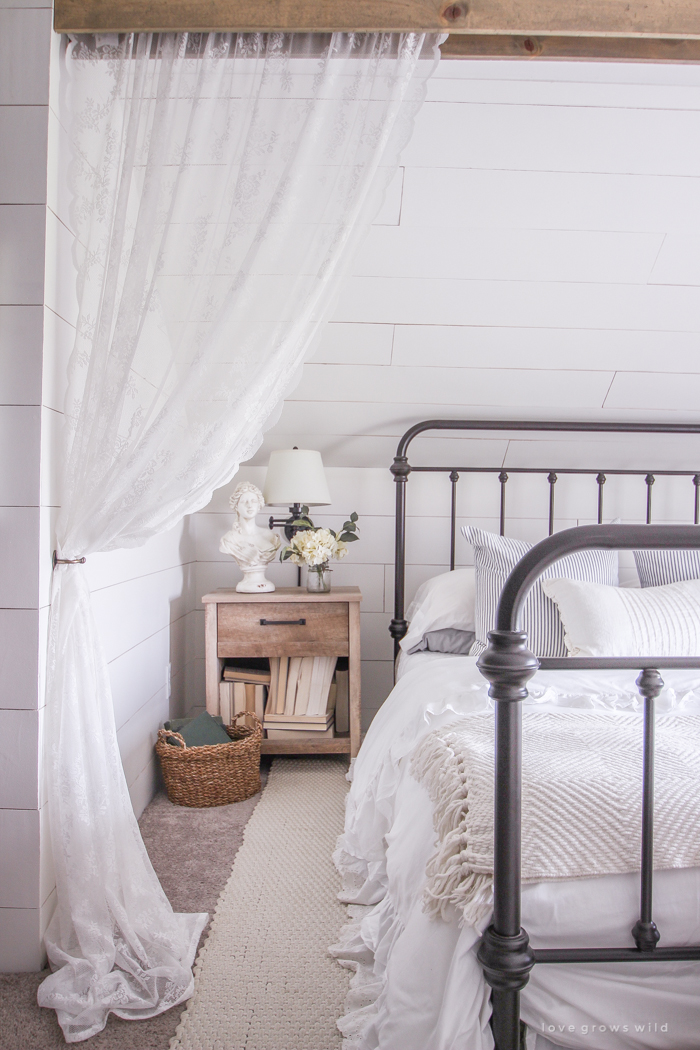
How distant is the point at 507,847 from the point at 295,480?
1.77 metres

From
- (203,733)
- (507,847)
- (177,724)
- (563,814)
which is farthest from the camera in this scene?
(177,724)

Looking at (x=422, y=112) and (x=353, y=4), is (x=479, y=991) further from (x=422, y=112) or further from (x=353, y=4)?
(x=422, y=112)

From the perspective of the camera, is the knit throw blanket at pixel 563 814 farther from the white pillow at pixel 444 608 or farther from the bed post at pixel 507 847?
the white pillow at pixel 444 608

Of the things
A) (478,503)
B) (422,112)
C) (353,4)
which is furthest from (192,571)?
(353,4)

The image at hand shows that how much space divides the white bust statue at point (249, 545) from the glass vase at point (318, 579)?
0.47 ft

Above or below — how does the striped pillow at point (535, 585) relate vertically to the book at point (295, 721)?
above

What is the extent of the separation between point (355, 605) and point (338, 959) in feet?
3.98

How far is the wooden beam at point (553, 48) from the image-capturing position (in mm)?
1505

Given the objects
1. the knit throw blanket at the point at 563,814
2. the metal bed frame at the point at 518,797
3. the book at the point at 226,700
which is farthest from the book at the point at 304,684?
the metal bed frame at the point at 518,797

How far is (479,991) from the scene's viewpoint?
2.80 ft

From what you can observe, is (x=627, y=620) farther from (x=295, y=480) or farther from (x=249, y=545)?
(x=249, y=545)

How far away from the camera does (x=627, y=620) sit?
1.92m

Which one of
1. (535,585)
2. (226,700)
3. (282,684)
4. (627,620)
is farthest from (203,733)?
(627,620)

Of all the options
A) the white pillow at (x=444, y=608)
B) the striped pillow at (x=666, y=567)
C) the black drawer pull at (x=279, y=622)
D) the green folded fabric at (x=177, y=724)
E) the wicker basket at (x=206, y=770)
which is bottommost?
the wicker basket at (x=206, y=770)
